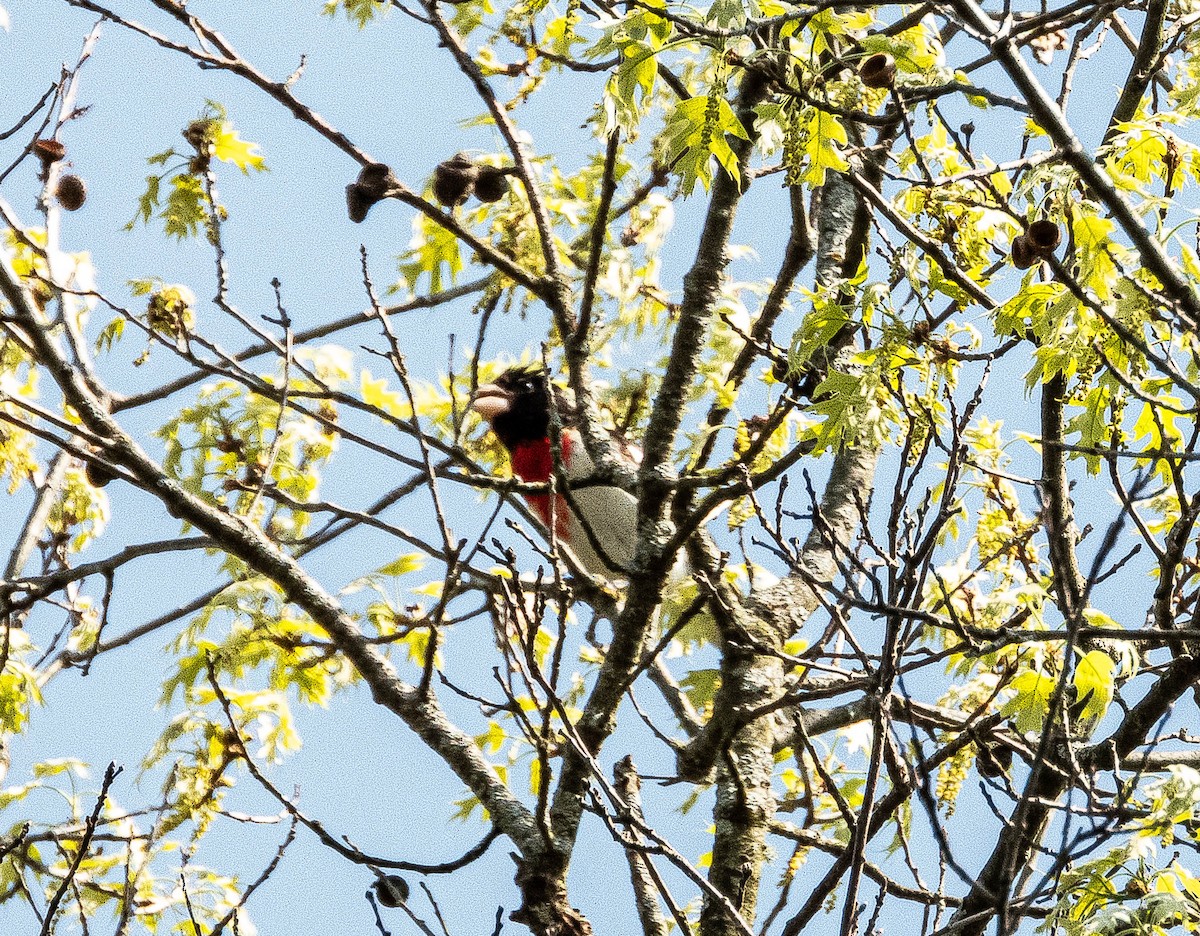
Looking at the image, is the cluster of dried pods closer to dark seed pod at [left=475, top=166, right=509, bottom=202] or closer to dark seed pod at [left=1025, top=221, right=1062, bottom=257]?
dark seed pod at [left=475, top=166, right=509, bottom=202]

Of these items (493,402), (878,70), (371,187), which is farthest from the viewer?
(493,402)

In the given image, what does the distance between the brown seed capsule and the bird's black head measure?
88.0 inches

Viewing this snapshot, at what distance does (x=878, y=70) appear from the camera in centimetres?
293

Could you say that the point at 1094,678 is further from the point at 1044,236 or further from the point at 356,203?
the point at 356,203

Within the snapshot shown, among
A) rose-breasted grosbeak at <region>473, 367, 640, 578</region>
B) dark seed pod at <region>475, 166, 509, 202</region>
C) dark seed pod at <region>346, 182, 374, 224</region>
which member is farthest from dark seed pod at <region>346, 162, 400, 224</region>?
rose-breasted grosbeak at <region>473, 367, 640, 578</region>

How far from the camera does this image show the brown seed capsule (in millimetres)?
4715

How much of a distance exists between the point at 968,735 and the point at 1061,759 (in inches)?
16.8

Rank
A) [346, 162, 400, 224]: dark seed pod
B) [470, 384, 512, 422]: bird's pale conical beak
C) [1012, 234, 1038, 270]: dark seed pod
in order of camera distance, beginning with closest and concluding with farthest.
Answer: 1. [1012, 234, 1038, 270]: dark seed pod
2. [346, 162, 400, 224]: dark seed pod
3. [470, 384, 512, 422]: bird's pale conical beak

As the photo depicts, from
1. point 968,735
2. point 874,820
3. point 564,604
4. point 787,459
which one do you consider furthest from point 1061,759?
point 564,604

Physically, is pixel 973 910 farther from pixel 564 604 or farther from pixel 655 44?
pixel 655 44

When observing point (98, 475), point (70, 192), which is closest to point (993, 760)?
point (98, 475)

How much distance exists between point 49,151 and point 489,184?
5.55 ft

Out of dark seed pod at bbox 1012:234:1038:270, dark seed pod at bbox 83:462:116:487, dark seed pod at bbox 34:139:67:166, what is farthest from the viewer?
dark seed pod at bbox 34:139:67:166

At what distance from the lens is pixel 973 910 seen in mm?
2803
